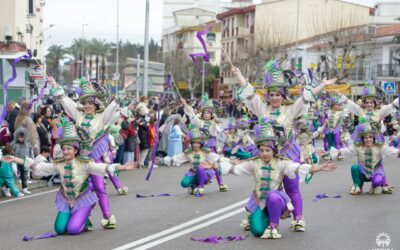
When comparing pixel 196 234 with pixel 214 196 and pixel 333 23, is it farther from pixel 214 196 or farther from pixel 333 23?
pixel 333 23

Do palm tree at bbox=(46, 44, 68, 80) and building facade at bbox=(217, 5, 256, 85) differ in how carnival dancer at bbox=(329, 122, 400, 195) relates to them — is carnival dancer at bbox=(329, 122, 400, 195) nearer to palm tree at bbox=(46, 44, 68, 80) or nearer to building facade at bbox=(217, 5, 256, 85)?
building facade at bbox=(217, 5, 256, 85)

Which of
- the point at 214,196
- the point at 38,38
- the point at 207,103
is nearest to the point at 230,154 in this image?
the point at 207,103

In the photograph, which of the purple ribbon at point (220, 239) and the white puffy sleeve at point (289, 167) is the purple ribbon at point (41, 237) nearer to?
the purple ribbon at point (220, 239)

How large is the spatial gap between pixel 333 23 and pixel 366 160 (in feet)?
153

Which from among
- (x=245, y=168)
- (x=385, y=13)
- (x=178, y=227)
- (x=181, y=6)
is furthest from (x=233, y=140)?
(x=181, y=6)

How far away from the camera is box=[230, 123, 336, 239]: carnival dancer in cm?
990

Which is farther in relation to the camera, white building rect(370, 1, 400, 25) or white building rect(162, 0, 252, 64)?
white building rect(162, 0, 252, 64)

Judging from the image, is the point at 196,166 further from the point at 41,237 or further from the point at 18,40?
the point at 18,40

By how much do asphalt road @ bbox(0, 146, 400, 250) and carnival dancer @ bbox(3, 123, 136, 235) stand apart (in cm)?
24

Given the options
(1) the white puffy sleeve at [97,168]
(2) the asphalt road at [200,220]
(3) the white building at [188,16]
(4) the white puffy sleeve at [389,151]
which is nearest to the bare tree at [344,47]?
Result: (3) the white building at [188,16]

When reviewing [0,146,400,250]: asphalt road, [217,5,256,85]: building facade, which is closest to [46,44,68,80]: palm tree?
[217,5,256,85]: building facade

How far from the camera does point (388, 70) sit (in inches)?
2172

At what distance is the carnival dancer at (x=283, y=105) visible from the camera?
1055 cm

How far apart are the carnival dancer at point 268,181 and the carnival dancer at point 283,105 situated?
0.42 meters
